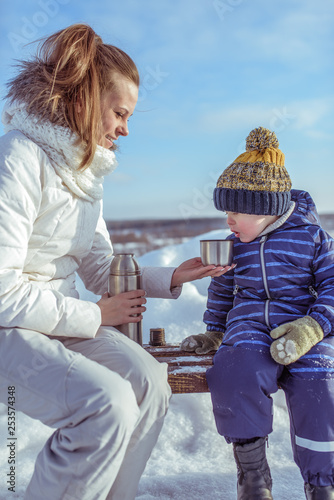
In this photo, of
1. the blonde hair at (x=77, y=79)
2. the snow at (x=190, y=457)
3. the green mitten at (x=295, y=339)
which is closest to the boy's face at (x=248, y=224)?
the green mitten at (x=295, y=339)

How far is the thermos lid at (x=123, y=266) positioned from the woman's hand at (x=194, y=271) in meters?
0.29

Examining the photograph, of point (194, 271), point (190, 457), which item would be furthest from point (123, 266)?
point (190, 457)

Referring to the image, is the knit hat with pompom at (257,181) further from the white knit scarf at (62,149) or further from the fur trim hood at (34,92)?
the fur trim hood at (34,92)

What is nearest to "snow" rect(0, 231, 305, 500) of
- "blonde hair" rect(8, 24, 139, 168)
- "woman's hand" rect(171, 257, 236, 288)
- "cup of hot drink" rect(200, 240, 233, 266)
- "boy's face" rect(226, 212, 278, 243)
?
"woman's hand" rect(171, 257, 236, 288)

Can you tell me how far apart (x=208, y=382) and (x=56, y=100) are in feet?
4.42

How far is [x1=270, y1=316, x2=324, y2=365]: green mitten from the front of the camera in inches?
77.7

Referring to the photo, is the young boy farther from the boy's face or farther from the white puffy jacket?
the white puffy jacket

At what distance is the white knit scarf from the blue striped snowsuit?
790 mm

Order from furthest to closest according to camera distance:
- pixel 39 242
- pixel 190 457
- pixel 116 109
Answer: pixel 190 457, pixel 116 109, pixel 39 242

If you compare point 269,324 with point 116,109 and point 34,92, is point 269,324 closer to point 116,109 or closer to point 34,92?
point 116,109

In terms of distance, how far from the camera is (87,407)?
1571 mm

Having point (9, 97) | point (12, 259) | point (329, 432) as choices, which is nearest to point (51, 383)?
point (12, 259)

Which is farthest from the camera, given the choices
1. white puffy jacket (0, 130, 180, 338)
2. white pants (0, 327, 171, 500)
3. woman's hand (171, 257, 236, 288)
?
woman's hand (171, 257, 236, 288)

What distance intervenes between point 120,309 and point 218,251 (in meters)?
0.53
